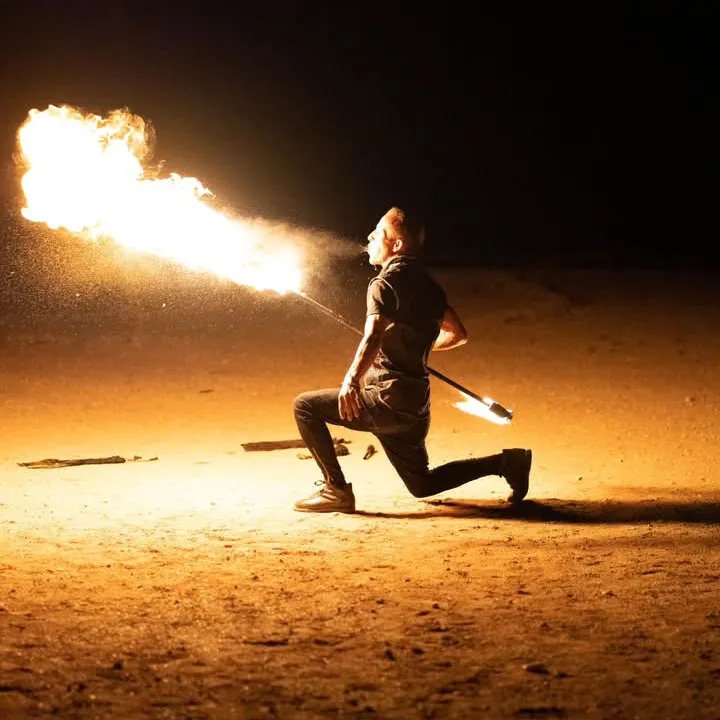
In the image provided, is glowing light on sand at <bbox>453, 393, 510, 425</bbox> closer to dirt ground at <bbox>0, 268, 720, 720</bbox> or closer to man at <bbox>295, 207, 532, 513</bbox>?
man at <bbox>295, 207, 532, 513</bbox>

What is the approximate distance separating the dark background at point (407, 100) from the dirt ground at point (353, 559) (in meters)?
18.5

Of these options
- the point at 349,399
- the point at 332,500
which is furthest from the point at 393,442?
the point at 332,500

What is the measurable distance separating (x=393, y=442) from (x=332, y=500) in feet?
1.82

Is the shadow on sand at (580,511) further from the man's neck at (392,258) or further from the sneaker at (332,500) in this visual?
the man's neck at (392,258)

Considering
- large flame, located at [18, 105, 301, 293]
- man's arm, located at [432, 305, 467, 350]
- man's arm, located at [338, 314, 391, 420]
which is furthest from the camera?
large flame, located at [18, 105, 301, 293]

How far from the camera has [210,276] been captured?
76.6 feet

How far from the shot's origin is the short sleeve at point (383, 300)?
23.4 ft

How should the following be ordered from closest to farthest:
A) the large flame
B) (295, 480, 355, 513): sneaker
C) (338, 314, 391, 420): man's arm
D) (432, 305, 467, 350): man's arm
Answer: (338, 314, 391, 420): man's arm
(295, 480, 355, 513): sneaker
(432, 305, 467, 350): man's arm
the large flame

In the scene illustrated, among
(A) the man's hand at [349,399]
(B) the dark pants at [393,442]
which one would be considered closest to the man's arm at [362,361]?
(A) the man's hand at [349,399]

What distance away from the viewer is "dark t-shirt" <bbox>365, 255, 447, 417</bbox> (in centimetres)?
718

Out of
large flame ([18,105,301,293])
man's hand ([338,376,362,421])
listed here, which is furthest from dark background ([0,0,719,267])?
man's hand ([338,376,362,421])

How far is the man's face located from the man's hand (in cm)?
79

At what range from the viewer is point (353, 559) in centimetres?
→ 650

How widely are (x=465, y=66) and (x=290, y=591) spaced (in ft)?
115
